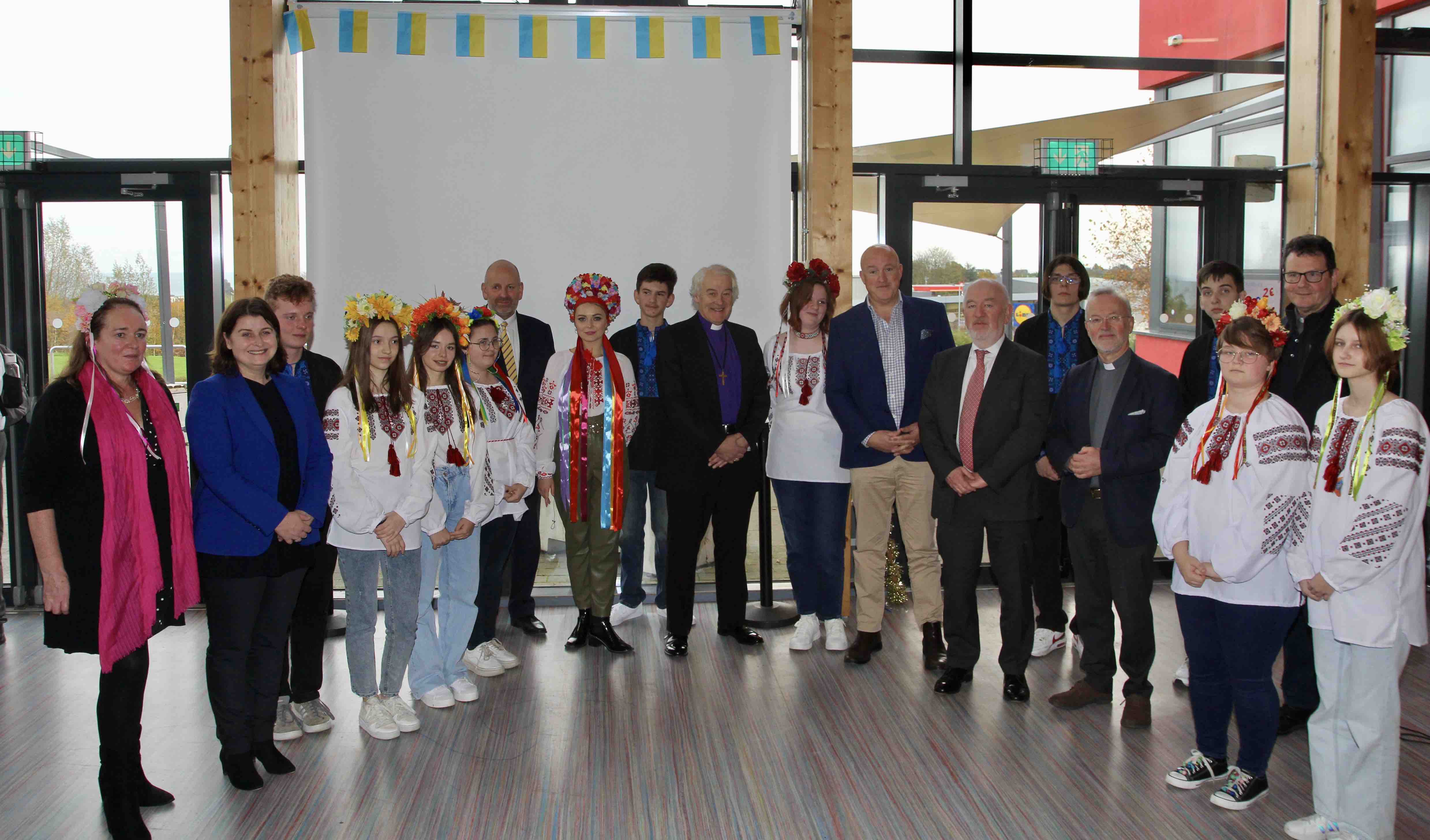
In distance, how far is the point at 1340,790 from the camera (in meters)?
2.61

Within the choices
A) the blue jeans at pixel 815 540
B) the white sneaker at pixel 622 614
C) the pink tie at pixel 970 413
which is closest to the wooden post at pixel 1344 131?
the pink tie at pixel 970 413

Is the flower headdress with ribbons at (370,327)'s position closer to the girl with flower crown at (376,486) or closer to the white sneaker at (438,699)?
the girl with flower crown at (376,486)

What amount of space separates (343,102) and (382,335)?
233cm

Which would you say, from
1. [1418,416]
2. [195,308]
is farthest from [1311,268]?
[195,308]

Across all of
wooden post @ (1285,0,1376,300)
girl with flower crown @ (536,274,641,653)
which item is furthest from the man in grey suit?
wooden post @ (1285,0,1376,300)

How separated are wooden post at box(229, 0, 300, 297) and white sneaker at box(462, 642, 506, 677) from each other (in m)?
2.13

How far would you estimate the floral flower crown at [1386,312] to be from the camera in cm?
260

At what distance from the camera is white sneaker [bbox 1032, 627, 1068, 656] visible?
4320 mm

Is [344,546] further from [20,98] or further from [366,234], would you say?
[20,98]

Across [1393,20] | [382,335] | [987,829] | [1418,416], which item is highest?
[1393,20]

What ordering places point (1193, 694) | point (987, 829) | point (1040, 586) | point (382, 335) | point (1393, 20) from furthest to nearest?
point (1393, 20)
point (1040, 586)
point (382, 335)
point (1193, 694)
point (987, 829)

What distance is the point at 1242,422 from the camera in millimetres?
2814

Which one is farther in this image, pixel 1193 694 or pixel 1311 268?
pixel 1311 268

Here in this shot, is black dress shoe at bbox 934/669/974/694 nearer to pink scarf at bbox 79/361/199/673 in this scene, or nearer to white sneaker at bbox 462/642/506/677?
white sneaker at bbox 462/642/506/677
